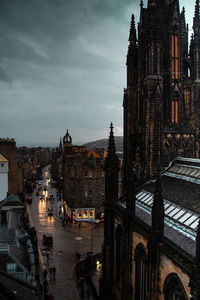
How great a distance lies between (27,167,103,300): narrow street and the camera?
30719 mm

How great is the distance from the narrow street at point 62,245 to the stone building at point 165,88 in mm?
15651

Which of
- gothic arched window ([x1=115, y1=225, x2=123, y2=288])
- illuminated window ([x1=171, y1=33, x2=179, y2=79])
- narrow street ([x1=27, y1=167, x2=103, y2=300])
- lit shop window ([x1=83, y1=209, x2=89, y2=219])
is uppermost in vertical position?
illuminated window ([x1=171, y1=33, x2=179, y2=79])

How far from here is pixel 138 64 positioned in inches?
1232

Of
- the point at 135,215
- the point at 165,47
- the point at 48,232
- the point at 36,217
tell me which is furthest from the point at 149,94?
the point at 36,217

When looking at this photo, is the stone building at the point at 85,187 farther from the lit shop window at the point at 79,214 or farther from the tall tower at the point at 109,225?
the tall tower at the point at 109,225

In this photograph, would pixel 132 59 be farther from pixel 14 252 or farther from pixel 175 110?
pixel 14 252

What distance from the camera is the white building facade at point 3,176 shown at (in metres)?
45.3

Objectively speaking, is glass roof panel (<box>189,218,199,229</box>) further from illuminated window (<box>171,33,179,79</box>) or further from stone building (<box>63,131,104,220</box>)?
stone building (<box>63,131,104,220</box>)

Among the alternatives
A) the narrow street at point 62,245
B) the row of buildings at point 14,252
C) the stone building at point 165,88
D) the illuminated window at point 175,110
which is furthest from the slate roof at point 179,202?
the narrow street at point 62,245

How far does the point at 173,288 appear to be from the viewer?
15.6 meters

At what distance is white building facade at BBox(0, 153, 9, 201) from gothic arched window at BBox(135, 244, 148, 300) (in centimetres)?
3171

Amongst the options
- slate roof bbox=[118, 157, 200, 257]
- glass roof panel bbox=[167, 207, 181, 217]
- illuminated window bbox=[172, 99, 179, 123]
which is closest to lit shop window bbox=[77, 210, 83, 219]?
slate roof bbox=[118, 157, 200, 257]

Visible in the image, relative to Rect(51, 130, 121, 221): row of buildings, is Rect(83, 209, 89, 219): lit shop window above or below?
below

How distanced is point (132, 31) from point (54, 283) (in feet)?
104
